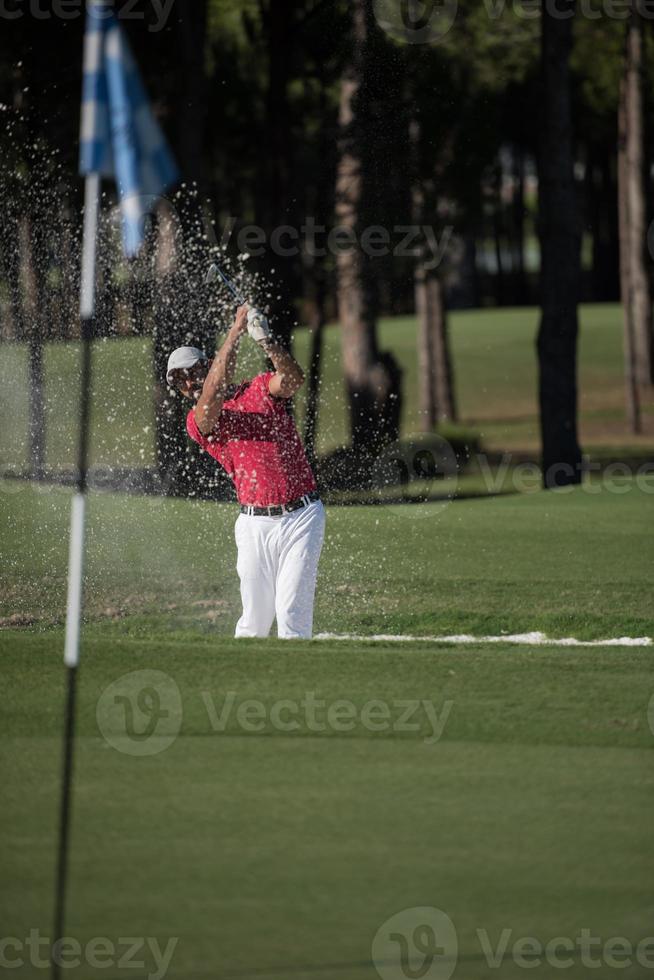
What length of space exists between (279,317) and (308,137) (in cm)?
1203

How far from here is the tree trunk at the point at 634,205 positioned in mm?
29578

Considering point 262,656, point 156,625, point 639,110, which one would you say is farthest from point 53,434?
point 639,110

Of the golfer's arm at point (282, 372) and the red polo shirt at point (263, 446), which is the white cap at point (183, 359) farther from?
the golfer's arm at point (282, 372)

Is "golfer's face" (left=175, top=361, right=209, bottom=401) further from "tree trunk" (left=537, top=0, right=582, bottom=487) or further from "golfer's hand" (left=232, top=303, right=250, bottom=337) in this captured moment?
"tree trunk" (left=537, top=0, right=582, bottom=487)

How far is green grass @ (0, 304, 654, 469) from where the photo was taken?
55.1ft

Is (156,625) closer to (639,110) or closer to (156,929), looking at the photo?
(156,929)

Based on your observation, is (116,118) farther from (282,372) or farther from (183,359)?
(183,359)

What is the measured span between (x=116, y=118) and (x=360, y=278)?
1880 centimetres

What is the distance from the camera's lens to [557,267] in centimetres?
2059

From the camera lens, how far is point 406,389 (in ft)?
145

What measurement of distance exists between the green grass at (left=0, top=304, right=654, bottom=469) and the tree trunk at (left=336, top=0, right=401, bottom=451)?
1764mm

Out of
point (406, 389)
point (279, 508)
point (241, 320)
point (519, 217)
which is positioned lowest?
point (279, 508)

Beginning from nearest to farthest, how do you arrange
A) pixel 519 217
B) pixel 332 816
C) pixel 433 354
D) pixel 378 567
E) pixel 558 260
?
pixel 332 816 < pixel 378 567 < pixel 558 260 < pixel 433 354 < pixel 519 217

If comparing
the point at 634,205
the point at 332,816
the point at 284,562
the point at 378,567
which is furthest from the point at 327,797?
the point at 634,205
